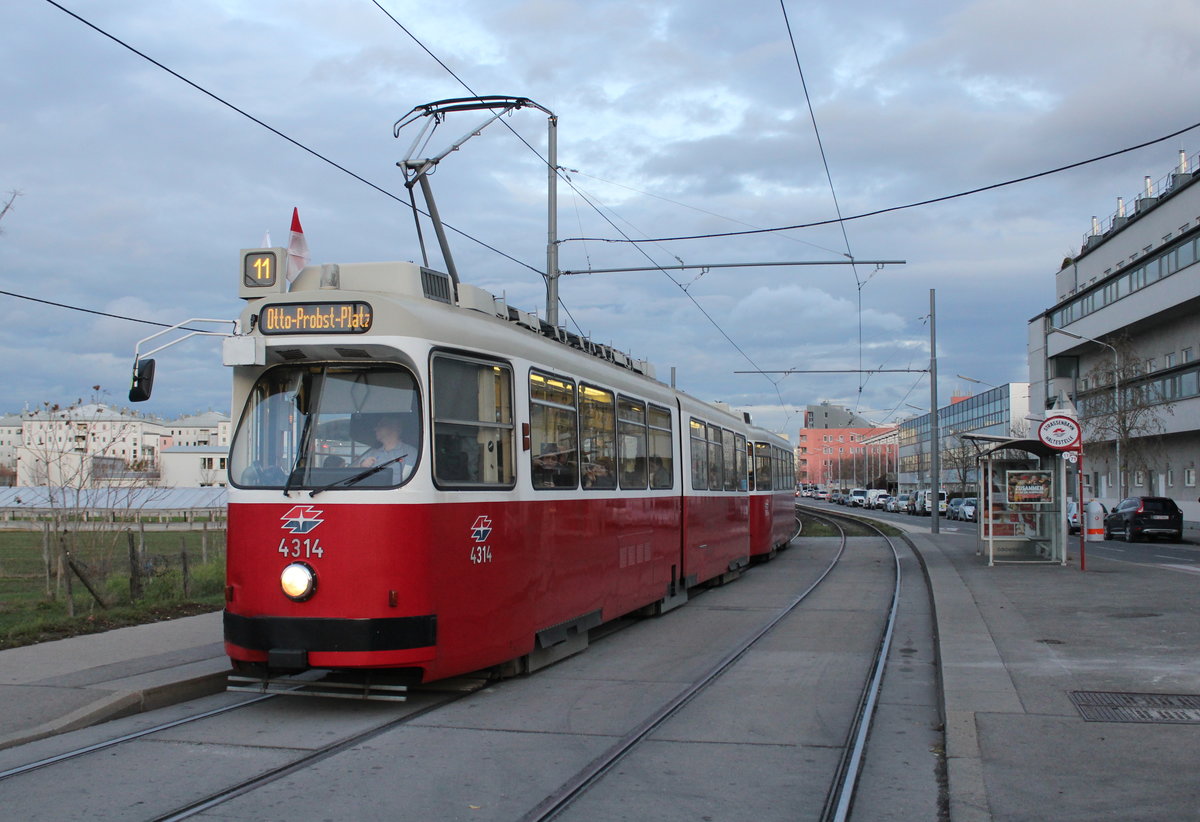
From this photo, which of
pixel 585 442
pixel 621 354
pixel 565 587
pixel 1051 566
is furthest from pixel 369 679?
pixel 1051 566

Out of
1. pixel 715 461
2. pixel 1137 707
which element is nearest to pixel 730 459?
pixel 715 461

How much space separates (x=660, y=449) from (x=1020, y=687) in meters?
5.83

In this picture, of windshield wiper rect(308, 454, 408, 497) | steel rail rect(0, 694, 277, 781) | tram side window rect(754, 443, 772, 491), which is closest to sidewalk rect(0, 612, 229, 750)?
steel rail rect(0, 694, 277, 781)

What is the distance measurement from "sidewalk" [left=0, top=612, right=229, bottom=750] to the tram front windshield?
5.63 feet

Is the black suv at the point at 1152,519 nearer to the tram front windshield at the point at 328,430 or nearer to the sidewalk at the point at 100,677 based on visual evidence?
the sidewalk at the point at 100,677

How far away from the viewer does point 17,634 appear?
33.9ft

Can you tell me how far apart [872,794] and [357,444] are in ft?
13.3

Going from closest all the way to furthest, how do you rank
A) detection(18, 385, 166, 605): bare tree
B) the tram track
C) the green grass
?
1. the tram track
2. the green grass
3. detection(18, 385, 166, 605): bare tree

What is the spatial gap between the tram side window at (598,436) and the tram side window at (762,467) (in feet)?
35.5

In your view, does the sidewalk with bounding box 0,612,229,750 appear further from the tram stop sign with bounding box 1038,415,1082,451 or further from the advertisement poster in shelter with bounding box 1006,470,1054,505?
the advertisement poster in shelter with bounding box 1006,470,1054,505

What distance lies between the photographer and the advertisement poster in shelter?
20812 millimetres

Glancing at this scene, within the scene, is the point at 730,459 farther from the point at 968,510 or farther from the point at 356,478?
the point at 968,510

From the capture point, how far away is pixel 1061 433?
19047 millimetres

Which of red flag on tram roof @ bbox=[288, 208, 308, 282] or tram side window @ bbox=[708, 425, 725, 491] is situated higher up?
red flag on tram roof @ bbox=[288, 208, 308, 282]
